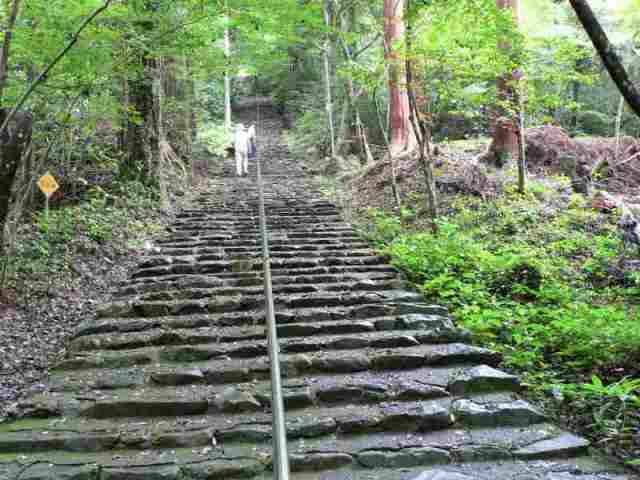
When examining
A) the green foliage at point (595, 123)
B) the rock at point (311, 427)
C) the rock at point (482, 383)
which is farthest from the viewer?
the green foliage at point (595, 123)

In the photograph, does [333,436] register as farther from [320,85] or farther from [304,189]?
[320,85]

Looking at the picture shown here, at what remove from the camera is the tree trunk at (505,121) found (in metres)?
9.64

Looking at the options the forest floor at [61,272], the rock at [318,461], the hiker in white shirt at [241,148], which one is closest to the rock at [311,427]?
the rock at [318,461]

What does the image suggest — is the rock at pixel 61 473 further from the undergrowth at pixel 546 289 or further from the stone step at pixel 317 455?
the undergrowth at pixel 546 289

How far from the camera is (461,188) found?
403 inches

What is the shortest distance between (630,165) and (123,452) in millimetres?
12251

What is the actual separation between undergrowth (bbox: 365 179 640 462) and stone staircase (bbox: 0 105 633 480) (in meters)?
0.34

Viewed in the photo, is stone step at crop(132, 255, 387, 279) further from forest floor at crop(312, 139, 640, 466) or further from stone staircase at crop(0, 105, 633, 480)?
forest floor at crop(312, 139, 640, 466)

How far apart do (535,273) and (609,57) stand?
10.0ft

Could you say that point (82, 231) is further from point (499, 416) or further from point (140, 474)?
point (499, 416)

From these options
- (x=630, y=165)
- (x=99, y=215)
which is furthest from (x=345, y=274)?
(x=630, y=165)

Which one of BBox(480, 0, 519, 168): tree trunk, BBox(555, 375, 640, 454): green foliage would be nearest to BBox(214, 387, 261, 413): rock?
BBox(555, 375, 640, 454): green foliage

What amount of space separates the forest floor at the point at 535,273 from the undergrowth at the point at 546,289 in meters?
0.01

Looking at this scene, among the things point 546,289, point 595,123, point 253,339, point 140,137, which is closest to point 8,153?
point 253,339
